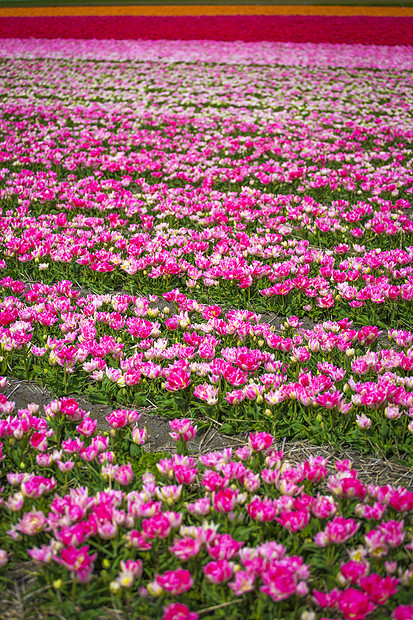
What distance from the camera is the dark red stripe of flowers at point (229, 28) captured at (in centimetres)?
2078

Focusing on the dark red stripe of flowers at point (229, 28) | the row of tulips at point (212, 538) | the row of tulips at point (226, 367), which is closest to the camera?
the row of tulips at point (212, 538)

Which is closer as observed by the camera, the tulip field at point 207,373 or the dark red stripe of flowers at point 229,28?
the tulip field at point 207,373

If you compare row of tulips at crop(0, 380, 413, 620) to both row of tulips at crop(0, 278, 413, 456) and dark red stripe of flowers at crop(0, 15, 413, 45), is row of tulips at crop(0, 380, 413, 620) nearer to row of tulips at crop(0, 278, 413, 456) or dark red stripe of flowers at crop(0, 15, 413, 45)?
row of tulips at crop(0, 278, 413, 456)

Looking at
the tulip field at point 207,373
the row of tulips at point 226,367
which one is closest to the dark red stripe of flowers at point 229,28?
the tulip field at point 207,373

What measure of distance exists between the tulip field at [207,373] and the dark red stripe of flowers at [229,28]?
647 inches

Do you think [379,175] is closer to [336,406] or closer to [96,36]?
[336,406]

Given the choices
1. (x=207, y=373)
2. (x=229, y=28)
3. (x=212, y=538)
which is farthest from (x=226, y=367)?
(x=229, y=28)

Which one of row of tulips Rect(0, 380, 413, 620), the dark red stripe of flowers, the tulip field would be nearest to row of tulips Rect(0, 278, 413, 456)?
the tulip field

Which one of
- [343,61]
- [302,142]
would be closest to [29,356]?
[302,142]

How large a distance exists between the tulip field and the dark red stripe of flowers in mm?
16421

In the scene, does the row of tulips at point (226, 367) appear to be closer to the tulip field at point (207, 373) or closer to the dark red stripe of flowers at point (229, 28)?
the tulip field at point (207, 373)

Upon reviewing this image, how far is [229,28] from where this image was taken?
22.2 metres

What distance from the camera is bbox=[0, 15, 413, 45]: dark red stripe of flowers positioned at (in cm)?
2078

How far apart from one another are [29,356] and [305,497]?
224cm
